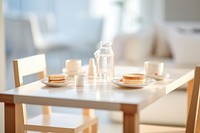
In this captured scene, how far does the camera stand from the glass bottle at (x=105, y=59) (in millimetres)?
2604

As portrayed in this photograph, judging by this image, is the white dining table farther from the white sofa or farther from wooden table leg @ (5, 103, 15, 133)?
the white sofa

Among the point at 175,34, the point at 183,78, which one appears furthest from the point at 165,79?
the point at 175,34

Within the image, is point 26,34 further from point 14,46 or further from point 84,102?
point 84,102

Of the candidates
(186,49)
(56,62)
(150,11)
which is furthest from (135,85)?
(56,62)

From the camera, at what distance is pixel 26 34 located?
6555 millimetres

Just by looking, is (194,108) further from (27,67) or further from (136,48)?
(136,48)

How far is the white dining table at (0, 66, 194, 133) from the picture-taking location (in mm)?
2051

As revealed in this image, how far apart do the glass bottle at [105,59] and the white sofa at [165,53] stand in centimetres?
137

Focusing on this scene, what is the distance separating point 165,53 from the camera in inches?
Answer: 185

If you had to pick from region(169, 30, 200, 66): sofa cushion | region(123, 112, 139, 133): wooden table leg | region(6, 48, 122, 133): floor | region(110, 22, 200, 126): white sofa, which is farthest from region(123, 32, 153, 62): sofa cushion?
region(123, 112, 139, 133): wooden table leg

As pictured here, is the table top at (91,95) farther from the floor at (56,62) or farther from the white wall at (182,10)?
the white wall at (182,10)

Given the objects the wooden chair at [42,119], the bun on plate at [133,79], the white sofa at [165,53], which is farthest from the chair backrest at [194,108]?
the white sofa at [165,53]

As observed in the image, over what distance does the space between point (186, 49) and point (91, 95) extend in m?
2.17

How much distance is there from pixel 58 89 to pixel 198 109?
2.32ft
